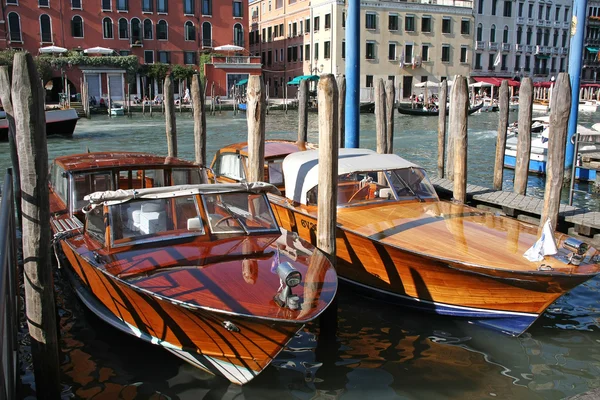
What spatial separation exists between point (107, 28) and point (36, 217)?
41.1 meters

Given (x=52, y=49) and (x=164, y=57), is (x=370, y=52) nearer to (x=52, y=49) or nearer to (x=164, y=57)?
(x=164, y=57)

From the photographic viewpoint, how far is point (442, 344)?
6250mm

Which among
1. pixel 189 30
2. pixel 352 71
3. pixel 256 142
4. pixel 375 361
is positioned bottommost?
pixel 375 361

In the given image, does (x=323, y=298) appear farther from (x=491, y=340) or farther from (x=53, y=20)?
(x=53, y=20)

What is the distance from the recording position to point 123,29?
42500mm

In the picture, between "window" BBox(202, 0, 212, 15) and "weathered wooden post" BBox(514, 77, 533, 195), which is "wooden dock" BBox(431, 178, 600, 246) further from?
"window" BBox(202, 0, 212, 15)

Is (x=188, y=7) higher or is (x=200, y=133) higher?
(x=188, y=7)

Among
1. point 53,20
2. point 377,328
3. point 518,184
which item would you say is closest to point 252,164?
point 377,328

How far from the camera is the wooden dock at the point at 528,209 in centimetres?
833

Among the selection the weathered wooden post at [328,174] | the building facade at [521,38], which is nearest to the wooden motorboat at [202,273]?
the weathered wooden post at [328,174]

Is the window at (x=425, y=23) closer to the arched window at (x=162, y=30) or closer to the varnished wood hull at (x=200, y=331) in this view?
the arched window at (x=162, y=30)

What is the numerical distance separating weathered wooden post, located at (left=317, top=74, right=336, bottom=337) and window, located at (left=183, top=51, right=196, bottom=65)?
132 feet

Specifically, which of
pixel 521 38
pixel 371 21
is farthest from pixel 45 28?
pixel 521 38

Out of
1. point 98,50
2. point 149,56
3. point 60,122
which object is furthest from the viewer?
point 149,56
